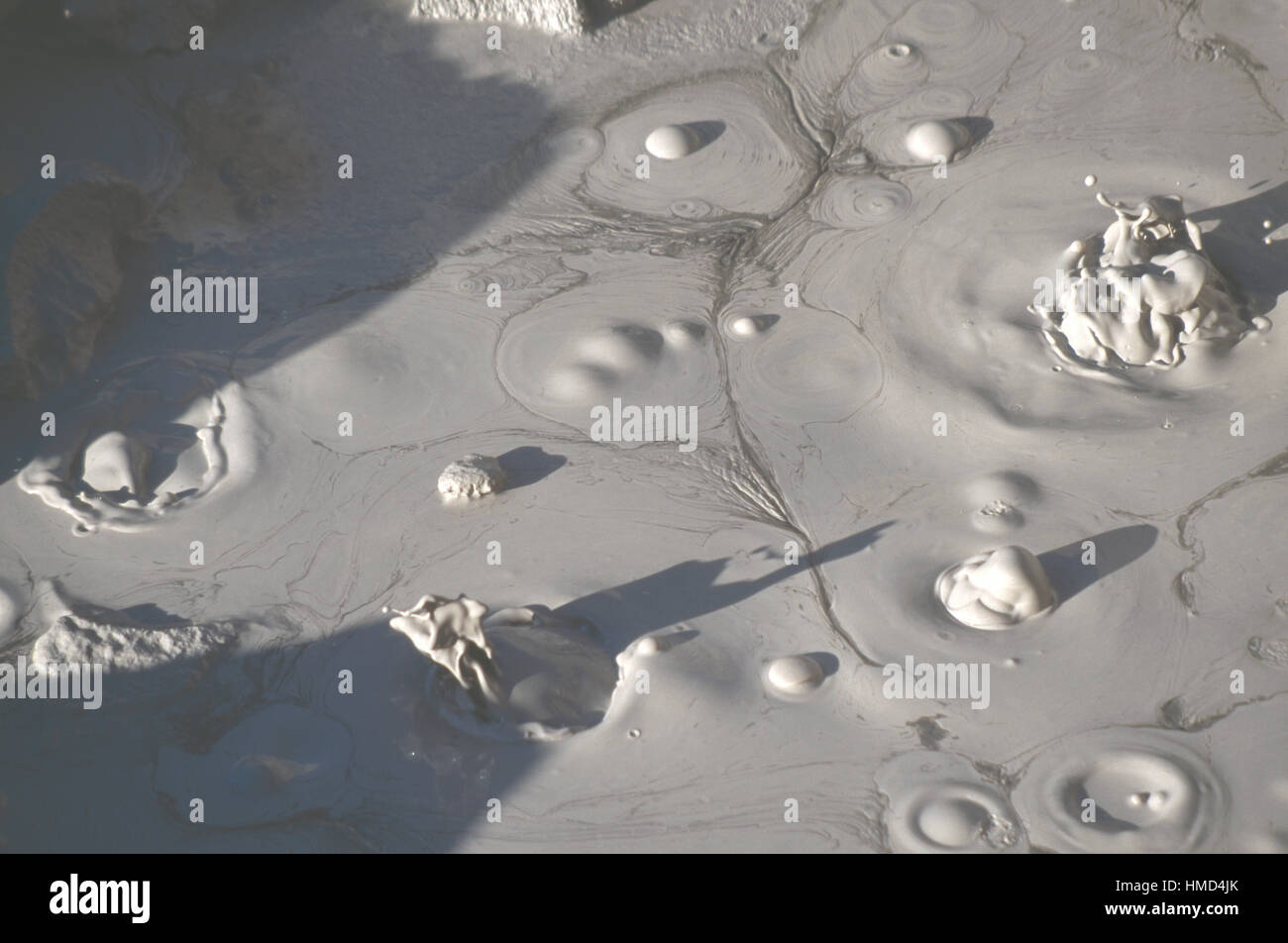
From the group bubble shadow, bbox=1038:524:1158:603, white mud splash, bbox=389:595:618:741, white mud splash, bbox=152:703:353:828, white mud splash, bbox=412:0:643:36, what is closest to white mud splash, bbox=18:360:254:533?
white mud splash, bbox=152:703:353:828

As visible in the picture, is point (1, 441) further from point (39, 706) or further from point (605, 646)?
point (605, 646)

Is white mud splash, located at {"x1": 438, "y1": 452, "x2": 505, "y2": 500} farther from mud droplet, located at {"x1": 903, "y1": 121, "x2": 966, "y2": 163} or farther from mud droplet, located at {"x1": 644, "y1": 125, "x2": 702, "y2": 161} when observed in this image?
mud droplet, located at {"x1": 903, "y1": 121, "x2": 966, "y2": 163}

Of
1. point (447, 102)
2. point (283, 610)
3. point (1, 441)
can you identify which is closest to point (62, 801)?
point (283, 610)

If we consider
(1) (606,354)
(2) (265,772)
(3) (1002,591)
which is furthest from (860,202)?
(2) (265,772)

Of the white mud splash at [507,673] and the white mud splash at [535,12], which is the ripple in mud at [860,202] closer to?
the white mud splash at [535,12]

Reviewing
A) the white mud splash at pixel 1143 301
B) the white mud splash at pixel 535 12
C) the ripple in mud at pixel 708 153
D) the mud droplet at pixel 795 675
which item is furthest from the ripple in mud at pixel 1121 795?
the white mud splash at pixel 535 12

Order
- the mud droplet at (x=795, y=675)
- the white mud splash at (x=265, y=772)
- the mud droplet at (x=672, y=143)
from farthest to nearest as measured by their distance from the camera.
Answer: the mud droplet at (x=672, y=143), the mud droplet at (x=795, y=675), the white mud splash at (x=265, y=772)

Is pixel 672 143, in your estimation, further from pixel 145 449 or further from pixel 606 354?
pixel 145 449
